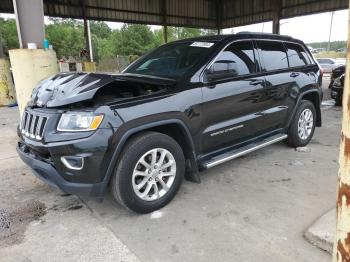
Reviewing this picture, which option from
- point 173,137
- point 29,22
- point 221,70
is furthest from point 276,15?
point 173,137

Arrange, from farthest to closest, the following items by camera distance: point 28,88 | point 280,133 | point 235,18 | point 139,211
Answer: point 235,18, point 28,88, point 280,133, point 139,211

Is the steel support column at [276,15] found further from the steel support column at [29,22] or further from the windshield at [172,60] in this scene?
the windshield at [172,60]

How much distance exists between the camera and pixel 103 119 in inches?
109

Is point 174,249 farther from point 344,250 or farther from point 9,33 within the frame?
point 9,33

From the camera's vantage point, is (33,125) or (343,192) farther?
(33,125)

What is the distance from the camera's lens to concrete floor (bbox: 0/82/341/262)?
261cm

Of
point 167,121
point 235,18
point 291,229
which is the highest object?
point 235,18

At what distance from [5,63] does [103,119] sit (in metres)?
10.3

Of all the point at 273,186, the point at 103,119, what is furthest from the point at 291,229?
the point at 103,119

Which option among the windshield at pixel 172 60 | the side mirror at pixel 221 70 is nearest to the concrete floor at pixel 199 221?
the side mirror at pixel 221 70

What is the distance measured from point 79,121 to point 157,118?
2.40 ft

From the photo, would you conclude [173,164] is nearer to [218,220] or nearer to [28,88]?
[218,220]

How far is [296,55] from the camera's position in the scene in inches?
200

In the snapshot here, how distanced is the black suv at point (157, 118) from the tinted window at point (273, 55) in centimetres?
2
